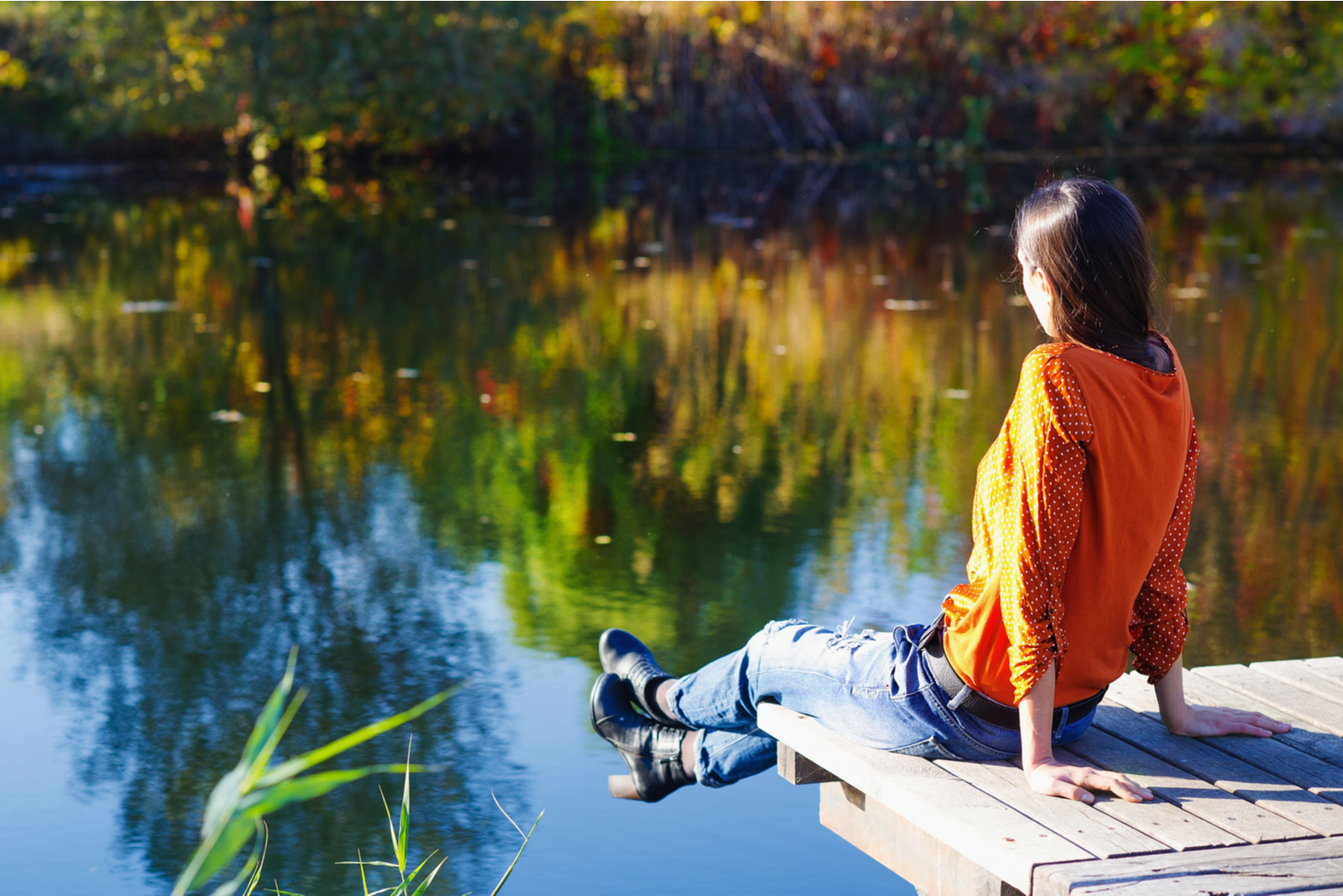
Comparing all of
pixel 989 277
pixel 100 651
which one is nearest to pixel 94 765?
pixel 100 651

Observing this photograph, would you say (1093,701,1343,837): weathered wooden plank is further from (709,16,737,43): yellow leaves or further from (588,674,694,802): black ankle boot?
(709,16,737,43): yellow leaves

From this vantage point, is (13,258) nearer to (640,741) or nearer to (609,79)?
(640,741)

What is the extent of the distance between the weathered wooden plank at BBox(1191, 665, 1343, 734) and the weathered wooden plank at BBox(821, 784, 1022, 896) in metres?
0.67

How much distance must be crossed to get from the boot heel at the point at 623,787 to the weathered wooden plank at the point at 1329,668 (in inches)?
47.1

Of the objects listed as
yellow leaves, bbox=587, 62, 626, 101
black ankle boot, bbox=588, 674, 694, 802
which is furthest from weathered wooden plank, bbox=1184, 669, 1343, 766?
yellow leaves, bbox=587, 62, 626, 101

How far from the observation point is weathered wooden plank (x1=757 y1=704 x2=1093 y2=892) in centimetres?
189

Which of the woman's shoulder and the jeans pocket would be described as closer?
the woman's shoulder

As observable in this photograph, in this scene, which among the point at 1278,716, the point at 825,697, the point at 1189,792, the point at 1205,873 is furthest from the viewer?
the point at 1278,716

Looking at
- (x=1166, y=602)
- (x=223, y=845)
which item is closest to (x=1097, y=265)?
(x=1166, y=602)

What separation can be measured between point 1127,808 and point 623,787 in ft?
3.71

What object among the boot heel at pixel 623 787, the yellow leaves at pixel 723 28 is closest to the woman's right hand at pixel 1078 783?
the boot heel at pixel 623 787

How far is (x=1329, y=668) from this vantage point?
267cm

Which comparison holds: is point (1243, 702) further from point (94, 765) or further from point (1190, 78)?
point (1190, 78)

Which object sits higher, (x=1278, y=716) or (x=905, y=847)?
(x=1278, y=716)
